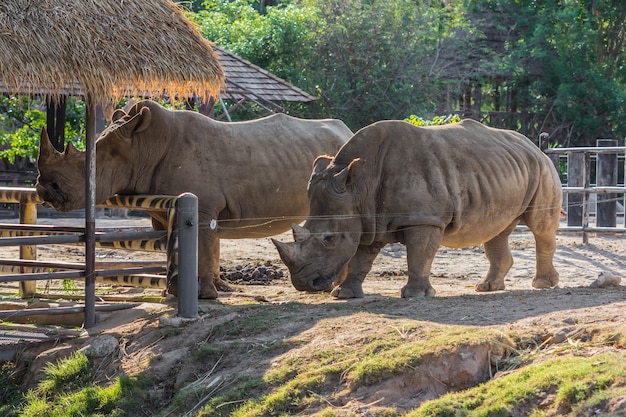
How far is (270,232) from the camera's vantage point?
36.1ft

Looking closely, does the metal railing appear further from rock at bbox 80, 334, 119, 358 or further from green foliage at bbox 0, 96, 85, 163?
rock at bbox 80, 334, 119, 358

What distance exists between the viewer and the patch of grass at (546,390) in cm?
560

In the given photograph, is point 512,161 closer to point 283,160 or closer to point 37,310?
point 283,160

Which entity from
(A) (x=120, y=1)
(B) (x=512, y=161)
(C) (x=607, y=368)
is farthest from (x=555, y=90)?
(C) (x=607, y=368)

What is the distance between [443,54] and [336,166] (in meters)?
16.6

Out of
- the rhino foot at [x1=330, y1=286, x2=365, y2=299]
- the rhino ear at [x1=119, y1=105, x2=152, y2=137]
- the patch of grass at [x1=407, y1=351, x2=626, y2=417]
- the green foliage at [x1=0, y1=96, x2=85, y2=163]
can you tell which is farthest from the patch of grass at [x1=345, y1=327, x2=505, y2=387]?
the green foliage at [x1=0, y1=96, x2=85, y2=163]

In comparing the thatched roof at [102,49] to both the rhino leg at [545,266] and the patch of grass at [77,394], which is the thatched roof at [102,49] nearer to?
the patch of grass at [77,394]

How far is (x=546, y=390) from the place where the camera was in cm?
579

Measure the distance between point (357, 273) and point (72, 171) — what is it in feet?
8.89

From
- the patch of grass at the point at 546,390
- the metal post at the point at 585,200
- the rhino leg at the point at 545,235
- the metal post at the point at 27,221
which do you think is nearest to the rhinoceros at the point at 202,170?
the metal post at the point at 27,221

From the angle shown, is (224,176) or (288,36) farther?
(288,36)

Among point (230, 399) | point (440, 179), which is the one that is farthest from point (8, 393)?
point (440, 179)

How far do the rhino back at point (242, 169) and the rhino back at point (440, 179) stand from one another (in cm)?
108

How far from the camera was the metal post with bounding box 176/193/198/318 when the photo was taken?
8.41 m
